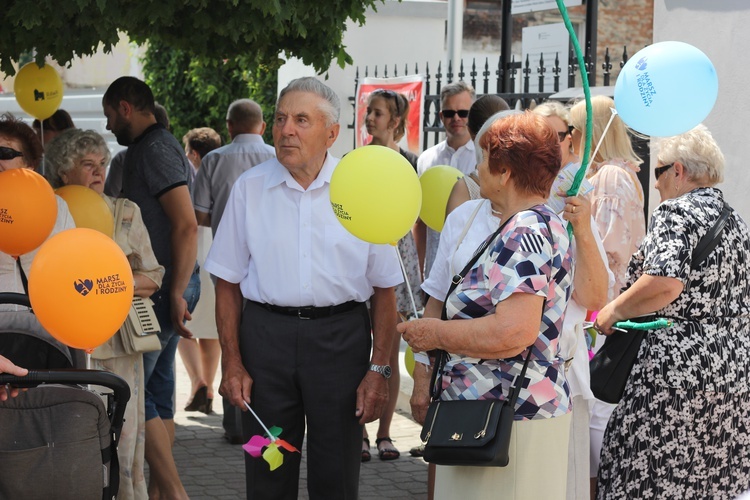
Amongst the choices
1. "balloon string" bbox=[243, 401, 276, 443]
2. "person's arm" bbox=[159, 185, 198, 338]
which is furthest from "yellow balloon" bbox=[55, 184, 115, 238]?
"balloon string" bbox=[243, 401, 276, 443]

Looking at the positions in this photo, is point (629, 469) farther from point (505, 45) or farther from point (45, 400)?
point (505, 45)

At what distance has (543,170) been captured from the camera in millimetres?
3387

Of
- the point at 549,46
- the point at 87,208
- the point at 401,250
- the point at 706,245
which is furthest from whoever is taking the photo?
the point at 549,46

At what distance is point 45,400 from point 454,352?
1439 millimetres

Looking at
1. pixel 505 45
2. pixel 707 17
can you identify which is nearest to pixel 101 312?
pixel 707 17

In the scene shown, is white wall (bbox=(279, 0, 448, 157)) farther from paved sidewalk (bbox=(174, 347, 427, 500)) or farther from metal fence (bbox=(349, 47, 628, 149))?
paved sidewalk (bbox=(174, 347, 427, 500))

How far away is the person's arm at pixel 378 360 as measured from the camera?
423 centimetres

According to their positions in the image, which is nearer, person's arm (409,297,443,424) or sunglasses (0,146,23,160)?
person's arm (409,297,443,424)

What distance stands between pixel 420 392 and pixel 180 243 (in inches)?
88.6

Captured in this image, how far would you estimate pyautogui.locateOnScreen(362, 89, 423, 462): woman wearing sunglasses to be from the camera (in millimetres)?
6574

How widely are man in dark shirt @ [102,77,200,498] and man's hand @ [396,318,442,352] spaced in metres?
2.39

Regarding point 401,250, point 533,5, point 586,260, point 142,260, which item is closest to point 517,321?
point 586,260

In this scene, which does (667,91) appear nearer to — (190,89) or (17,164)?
(17,164)

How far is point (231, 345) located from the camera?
14.1 ft
